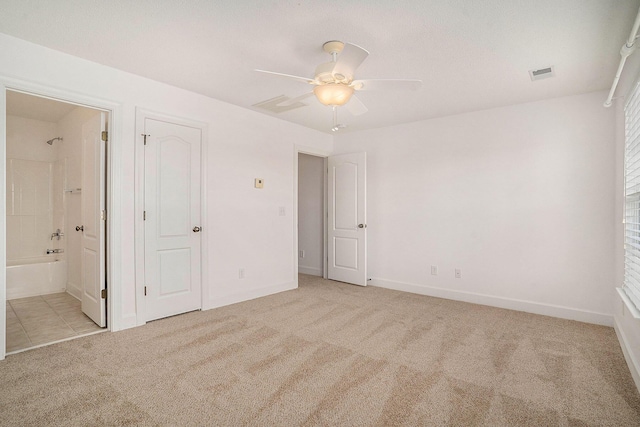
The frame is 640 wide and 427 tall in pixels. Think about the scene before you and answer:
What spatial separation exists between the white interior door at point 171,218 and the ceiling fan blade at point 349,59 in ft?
6.79

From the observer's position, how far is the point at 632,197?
102 inches

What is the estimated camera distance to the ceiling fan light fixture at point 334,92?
7.89 feet

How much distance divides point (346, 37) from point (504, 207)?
2849mm

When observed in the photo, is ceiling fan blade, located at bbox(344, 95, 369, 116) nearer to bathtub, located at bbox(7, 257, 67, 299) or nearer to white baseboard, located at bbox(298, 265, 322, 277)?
white baseboard, located at bbox(298, 265, 322, 277)

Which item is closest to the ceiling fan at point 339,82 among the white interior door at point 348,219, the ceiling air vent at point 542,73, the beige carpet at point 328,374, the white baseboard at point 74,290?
the ceiling air vent at point 542,73

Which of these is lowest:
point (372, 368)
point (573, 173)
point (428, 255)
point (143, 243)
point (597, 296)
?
point (372, 368)

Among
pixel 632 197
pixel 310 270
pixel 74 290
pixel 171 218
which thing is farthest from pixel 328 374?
pixel 74 290

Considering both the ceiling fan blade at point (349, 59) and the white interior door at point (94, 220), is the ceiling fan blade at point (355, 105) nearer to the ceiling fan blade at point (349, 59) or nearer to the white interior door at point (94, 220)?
the ceiling fan blade at point (349, 59)

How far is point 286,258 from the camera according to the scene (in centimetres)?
471

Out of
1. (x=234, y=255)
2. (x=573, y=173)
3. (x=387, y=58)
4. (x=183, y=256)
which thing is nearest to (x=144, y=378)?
(x=183, y=256)

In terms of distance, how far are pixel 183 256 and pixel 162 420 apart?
2.02m

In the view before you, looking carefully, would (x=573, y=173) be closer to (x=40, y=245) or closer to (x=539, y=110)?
(x=539, y=110)

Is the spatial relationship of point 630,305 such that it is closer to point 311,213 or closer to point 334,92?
point 334,92

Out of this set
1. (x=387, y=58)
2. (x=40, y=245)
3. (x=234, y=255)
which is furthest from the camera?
(x=40, y=245)
